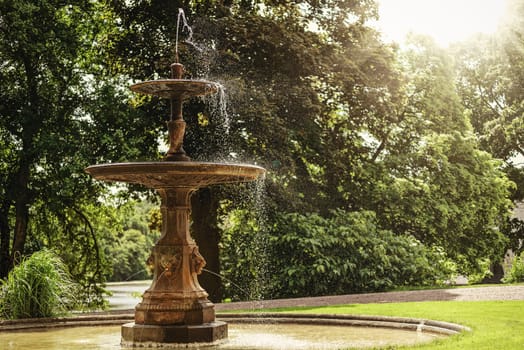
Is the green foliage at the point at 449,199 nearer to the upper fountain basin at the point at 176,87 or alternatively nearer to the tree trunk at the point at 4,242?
the tree trunk at the point at 4,242

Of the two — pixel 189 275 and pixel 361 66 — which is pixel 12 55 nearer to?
pixel 361 66

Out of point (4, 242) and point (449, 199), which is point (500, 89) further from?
point (4, 242)

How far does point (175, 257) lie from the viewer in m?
10.0

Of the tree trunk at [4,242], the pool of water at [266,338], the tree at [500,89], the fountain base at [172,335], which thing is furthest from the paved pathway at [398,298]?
the tree at [500,89]

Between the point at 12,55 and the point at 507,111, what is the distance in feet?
77.8

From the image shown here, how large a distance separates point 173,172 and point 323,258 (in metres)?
11.3

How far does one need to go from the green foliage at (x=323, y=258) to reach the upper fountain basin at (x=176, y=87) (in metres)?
9.64

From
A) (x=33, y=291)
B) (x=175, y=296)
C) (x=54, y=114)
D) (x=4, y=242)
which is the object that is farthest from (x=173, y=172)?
(x=4, y=242)

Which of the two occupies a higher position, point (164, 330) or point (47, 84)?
point (47, 84)

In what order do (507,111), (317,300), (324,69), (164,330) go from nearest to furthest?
(164,330) → (317,300) → (324,69) → (507,111)

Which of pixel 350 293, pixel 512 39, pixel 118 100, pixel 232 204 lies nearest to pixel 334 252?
pixel 350 293

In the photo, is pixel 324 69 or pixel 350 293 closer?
pixel 350 293

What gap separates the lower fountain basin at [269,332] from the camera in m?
9.74

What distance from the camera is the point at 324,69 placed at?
21.8 metres
